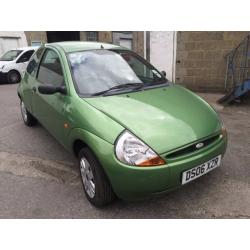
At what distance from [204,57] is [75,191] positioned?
6388mm

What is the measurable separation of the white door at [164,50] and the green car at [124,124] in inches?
204

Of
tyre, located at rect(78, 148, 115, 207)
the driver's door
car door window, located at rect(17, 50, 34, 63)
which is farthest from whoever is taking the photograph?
car door window, located at rect(17, 50, 34, 63)

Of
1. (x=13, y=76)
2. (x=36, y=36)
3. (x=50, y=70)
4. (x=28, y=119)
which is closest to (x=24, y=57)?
(x=13, y=76)

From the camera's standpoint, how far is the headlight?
2291 mm

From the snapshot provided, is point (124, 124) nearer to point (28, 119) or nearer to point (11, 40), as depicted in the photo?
point (28, 119)

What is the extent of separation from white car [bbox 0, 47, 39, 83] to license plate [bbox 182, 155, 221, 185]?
10.2 meters

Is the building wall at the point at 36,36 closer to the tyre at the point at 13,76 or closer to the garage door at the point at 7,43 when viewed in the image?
the garage door at the point at 7,43

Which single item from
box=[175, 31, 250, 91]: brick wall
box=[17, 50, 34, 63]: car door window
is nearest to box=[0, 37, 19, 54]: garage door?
box=[17, 50, 34, 63]: car door window

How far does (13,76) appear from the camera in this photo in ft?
37.2

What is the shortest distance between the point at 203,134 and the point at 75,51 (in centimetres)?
196

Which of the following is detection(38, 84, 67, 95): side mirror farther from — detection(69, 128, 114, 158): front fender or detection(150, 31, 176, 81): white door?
detection(150, 31, 176, 81): white door

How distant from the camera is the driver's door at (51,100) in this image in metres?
3.17

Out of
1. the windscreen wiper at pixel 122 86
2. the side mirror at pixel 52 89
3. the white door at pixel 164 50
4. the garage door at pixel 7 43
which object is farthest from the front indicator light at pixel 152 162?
the garage door at pixel 7 43

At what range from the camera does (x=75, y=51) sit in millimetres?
3488
